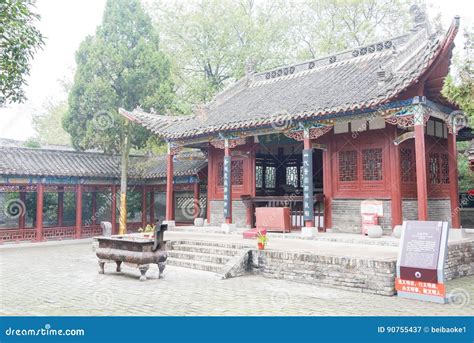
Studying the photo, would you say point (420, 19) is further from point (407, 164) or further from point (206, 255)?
point (206, 255)

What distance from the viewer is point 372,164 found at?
36.5 feet

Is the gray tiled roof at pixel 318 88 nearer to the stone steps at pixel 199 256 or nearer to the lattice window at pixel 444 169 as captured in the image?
the lattice window at pixel 444 169

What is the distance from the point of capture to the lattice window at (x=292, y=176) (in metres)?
14.9

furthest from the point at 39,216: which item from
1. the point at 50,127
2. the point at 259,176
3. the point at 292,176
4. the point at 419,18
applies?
the point at 50,127

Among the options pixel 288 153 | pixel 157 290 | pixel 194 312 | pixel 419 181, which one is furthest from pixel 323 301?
pixel 288 153

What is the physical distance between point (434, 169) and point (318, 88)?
3897 millimetres

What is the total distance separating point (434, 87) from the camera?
960 cm

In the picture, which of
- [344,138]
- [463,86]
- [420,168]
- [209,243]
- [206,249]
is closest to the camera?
[463,86]

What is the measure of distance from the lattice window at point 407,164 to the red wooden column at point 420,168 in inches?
66.0

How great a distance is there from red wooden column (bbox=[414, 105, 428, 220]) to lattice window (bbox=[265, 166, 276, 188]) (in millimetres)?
6189

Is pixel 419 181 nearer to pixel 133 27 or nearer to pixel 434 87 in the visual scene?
pixel 434 87

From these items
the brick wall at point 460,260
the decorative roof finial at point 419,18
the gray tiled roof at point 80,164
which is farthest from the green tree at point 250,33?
the brick wall at point 460,260

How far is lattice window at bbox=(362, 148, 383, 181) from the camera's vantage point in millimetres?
10984

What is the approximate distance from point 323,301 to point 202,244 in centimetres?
448
